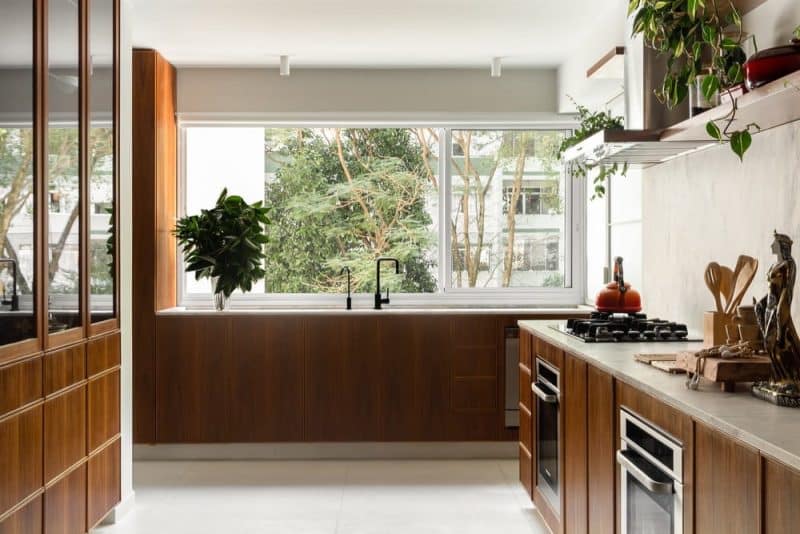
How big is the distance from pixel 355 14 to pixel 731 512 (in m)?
3.20

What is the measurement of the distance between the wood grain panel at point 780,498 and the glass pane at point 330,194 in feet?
13.5

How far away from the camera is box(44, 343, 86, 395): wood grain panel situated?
286 cm

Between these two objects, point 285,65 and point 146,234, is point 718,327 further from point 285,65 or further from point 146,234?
→ point 146,234

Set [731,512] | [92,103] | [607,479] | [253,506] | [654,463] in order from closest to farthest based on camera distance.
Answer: [731,512] → [654,463] → [607,479] → [92,103] → [253,506]

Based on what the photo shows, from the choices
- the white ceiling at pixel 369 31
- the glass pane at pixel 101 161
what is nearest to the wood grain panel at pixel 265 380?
the glass pane at pixel 101 161

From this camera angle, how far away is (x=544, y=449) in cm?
353

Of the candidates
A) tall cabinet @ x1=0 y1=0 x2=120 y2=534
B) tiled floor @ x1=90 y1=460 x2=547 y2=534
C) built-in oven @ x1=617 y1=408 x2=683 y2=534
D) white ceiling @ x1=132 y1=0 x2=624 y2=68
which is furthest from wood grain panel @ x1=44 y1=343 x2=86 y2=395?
built-in oven @ x1=617 y1=408 x2=683 y2=534

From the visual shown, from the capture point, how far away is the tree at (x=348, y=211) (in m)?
5.47

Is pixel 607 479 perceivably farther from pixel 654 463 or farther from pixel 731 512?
pixel 731 512

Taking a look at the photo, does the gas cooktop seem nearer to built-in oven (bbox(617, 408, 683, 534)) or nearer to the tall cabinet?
built-in oven (bbox(617, 408, 683, 534))

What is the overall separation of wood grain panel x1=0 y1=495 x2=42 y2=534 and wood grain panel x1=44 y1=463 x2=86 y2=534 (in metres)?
0.06

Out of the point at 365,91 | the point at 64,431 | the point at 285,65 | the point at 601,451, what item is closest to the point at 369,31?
the point at 285,65

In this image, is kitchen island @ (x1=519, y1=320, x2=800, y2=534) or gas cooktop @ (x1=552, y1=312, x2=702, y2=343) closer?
kitchen island @ (x1=519, y1=320, x2=800, y2=534)

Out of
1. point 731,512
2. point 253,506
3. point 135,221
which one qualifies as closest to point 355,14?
point 135,221
